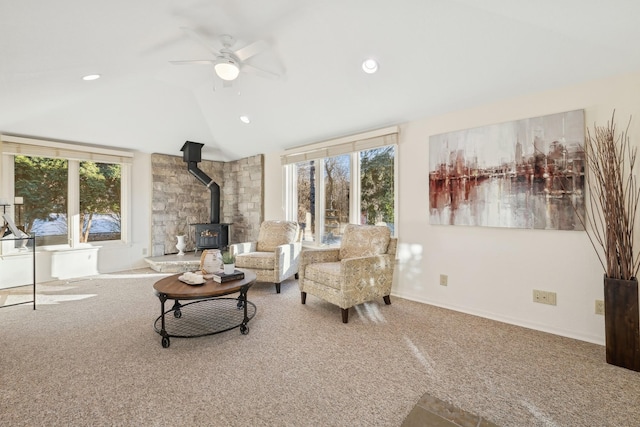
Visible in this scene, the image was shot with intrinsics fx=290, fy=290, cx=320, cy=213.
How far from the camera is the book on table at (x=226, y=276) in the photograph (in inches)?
104

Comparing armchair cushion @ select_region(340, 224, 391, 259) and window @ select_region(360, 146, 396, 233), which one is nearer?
armchair cushion @ select_region(340, 224, 391, 259)

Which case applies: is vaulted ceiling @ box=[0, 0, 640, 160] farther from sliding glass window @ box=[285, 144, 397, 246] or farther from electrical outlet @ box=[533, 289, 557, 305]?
→ electrical outlet @ box=[533, 289, 557, 305]

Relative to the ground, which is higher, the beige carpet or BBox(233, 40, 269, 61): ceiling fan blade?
BBox(233, 40, 269, 61): ceiling fan blade

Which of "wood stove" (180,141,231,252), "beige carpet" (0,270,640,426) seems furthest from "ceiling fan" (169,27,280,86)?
"wood stove" (180,141,231,252)

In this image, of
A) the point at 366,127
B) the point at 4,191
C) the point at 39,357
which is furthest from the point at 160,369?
the point at 4,191

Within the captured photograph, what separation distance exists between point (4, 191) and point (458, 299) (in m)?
6.22

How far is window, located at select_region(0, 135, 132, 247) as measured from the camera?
14.0 ft

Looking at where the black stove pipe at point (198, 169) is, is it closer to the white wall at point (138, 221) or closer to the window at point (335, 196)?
the white wall at point (138, 221)

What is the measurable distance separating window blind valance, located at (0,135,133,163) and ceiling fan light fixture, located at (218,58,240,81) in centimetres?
346

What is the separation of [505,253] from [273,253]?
2907 mm

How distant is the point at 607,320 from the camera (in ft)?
6.86

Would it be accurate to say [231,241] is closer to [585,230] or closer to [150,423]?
[150,423]

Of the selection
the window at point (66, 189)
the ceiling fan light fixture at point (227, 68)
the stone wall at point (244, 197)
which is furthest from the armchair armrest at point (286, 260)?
the window at point (66, 189)

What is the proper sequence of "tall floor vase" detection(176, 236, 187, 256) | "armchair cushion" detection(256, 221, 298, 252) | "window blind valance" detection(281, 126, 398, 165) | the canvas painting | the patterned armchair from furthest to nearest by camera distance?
1. "tall floor vase" detection(176, 236, 187, 256)
2. "armchair cushion" detection(256, 221, 298, 252)
3. "window blind valance" detection(281, 126, 398, 165)
4. the patterned armchair
5. the canvas painting
